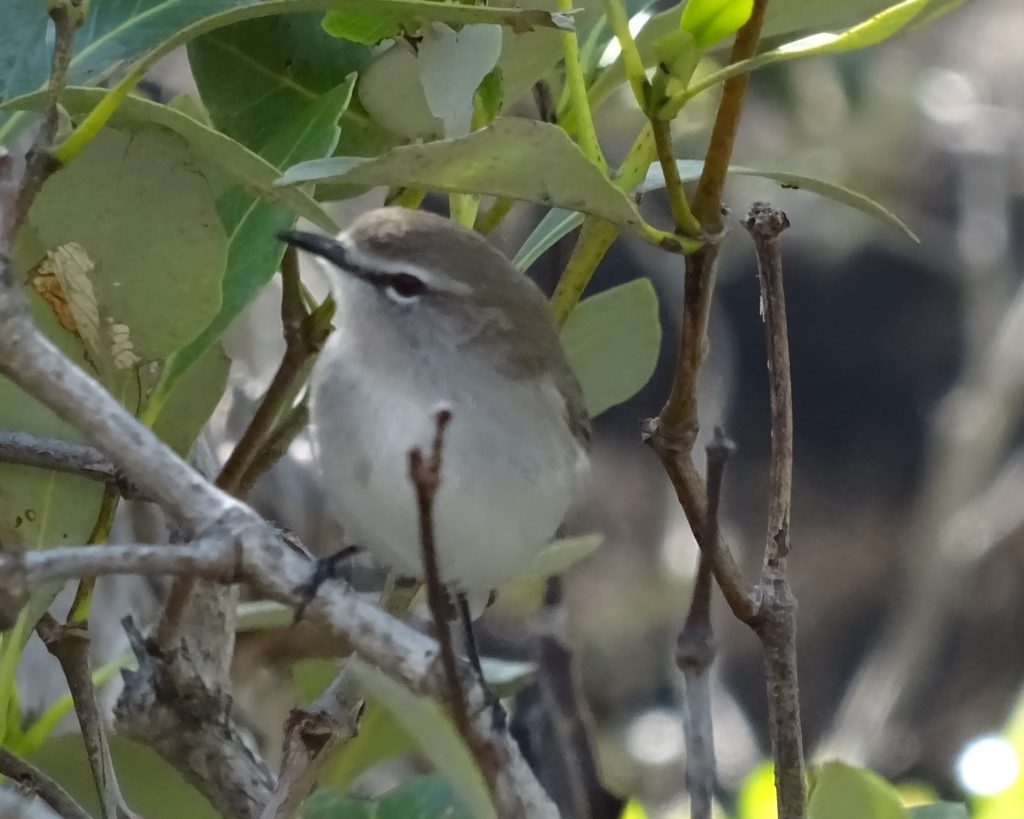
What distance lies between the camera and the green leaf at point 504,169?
730 mm

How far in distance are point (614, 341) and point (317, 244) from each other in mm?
271

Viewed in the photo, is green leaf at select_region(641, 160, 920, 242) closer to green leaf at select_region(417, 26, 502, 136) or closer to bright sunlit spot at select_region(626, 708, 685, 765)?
green leaf at select_region(417, 26, 502, 136)

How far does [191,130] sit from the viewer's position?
0.80 metres

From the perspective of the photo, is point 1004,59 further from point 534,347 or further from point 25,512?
point 25,512

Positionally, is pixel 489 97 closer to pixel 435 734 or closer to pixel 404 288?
pixel 404 288

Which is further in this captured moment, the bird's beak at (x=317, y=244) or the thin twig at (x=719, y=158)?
the bird's beak at (x=317, y=244)

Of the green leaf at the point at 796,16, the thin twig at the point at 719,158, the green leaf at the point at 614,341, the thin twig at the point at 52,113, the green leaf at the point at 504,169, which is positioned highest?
the green leaf at the point at 796,16

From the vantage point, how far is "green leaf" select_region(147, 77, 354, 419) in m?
0.93

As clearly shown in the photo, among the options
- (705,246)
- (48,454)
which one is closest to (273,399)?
(48,454)

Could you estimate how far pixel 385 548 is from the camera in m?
1.18

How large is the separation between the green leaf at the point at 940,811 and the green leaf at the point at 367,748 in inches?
15.6

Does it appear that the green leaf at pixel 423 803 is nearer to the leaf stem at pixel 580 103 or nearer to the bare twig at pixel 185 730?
the bare twig at pixel 185 730

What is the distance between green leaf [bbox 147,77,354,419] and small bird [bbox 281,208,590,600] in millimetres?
81

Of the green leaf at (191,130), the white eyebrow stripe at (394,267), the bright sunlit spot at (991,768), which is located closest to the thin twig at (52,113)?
the green leaf at (191,130)
